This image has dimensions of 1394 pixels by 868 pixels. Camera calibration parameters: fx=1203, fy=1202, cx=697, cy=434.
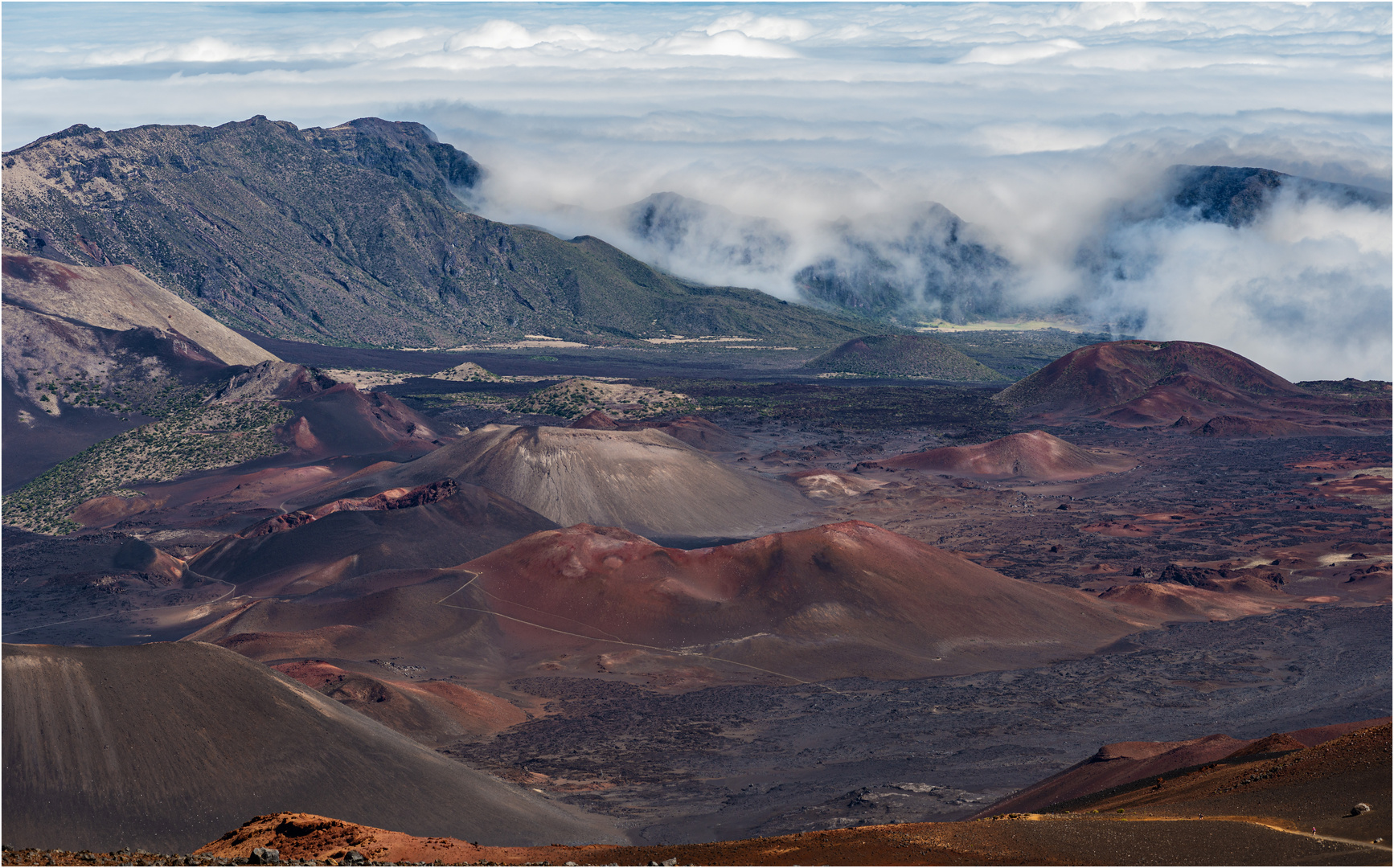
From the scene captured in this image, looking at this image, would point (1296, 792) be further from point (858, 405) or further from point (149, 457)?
point (858, 405)

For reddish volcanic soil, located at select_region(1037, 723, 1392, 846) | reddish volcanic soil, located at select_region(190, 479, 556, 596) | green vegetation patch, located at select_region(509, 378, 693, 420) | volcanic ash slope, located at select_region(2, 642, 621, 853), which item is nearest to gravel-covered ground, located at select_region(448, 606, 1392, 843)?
volcanic ash slope, located at select_region(2, 642, 621, 853)

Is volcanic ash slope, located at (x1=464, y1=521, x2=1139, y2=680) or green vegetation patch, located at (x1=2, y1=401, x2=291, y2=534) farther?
green vegetation patch, located at (x1=2, y1=401, x2=291, y2=534)

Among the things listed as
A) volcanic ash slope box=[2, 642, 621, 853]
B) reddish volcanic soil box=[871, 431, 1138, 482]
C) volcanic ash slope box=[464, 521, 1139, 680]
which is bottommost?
reddish volcanic soil box=[871, 431, 1138, 482]

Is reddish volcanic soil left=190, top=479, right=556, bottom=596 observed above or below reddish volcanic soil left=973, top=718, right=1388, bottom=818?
below

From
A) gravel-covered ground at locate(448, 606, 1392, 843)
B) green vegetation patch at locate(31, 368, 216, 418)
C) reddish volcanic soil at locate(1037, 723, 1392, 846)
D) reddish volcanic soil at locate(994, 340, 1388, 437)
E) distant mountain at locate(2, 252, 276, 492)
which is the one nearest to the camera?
reddish volcanic soil at locate(1037, 723, 1392, 846)

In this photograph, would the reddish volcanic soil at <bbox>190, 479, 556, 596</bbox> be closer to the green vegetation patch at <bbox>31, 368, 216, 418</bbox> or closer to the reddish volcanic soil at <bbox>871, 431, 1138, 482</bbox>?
the green vegetation patch at <bbox>31, 368, 216, 418</bbox>

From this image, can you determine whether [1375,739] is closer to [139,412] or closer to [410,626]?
[410,626]

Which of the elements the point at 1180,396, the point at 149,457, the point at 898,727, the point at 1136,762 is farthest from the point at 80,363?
the point at 1180,396
